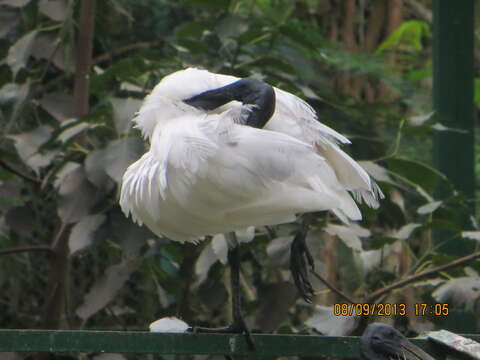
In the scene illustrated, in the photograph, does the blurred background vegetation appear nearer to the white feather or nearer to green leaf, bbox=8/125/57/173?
green leaf, bbox=8/125/57/173

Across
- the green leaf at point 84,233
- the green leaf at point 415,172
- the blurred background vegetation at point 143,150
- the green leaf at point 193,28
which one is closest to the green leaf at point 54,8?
the blurred background vegetation at point 143,150

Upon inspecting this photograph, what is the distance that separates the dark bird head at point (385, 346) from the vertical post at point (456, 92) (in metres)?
1.34

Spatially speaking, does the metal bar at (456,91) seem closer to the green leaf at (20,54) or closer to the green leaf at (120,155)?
the green leaf at (120,155)

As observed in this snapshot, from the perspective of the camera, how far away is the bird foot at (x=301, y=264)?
2877 millimetres

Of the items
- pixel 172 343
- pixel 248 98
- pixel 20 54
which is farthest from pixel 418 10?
pixel 172 343

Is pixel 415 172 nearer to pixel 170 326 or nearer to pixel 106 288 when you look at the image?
pixel 170 326

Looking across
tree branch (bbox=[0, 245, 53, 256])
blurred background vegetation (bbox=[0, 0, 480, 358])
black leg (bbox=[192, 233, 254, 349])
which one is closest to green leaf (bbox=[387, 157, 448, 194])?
blurred background vegetation (bbox=[0, 0, 480, 358])

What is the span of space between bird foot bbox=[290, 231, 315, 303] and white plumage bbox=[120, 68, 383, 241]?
34 cm

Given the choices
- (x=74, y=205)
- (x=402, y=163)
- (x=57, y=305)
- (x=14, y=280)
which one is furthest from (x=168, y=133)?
(x=14, y=280)

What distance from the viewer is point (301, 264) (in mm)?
2918

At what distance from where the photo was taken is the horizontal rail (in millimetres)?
2223

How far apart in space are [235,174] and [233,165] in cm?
2

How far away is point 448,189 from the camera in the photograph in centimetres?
328

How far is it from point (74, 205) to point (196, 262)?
518 mm
